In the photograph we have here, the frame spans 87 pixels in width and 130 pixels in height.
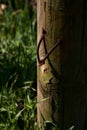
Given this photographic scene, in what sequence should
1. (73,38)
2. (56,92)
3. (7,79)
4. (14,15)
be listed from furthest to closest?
(14,15), (7,79), (56,92), (73,38)

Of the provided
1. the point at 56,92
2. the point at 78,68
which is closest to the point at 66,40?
the point at 78,68

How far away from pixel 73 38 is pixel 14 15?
2.33 metres

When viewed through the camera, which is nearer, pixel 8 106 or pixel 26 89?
pixel 8 106

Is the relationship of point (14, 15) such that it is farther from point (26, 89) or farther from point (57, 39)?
point (57, 39)

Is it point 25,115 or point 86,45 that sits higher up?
point 86,45

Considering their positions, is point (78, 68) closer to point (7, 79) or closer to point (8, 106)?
point (8, 106)

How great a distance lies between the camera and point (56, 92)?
262 cm

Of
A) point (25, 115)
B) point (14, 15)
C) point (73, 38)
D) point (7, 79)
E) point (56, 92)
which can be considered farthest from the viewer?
point (14, 15)

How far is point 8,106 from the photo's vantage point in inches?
123

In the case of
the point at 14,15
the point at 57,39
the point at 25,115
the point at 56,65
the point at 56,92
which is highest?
the point at 14,15

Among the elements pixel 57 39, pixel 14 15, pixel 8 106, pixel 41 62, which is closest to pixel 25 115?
pixel 8 106

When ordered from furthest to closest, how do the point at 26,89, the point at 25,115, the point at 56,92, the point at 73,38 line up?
the point at 26,89 < the point at 25,115 < the point at 56,92 < the point at 73,38

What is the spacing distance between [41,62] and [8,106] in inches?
28.5

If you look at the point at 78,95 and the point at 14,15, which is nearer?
the point at 78,95
